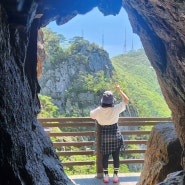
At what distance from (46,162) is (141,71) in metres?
32.9

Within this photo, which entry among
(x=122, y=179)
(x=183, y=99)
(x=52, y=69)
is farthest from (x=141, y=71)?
(x=183, y=99)

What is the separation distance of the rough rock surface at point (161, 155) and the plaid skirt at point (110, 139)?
784 mm

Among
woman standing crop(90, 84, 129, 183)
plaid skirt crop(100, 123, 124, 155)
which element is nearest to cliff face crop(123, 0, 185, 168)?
woman standing crop(90, 84, 129, 183)

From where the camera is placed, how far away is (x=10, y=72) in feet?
10.2

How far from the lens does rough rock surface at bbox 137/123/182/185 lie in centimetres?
582

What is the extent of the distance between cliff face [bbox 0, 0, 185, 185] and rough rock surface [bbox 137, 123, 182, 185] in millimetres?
759

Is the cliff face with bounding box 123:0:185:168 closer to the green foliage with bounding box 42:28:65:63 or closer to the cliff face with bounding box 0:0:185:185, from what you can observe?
the cliff face with bounding box 0:0:185:185

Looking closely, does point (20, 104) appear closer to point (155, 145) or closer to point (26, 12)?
point (26, 12)

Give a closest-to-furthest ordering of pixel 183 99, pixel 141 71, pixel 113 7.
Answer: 1. pixel 183 99
2. pixel 113 7
3. pixel 141 71

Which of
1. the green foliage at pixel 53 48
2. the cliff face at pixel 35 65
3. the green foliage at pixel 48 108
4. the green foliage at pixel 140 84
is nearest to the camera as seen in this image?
the cliff face at pixel 35 65

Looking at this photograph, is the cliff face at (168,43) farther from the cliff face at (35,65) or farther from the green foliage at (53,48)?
the green foliage at (53,48)

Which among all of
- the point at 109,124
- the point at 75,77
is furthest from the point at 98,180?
the point at 75,77

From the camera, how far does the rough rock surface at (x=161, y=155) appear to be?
582 cm

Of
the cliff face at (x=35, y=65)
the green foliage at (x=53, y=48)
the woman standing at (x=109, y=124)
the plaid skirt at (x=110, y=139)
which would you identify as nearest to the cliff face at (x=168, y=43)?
the cliff face at (x=35, y=65)
